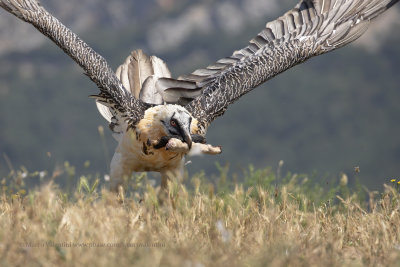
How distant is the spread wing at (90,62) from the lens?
7.09 metres

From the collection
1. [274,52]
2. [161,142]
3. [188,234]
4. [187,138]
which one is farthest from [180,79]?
[188,234]

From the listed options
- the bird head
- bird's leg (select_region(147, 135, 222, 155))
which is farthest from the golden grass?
the bird head

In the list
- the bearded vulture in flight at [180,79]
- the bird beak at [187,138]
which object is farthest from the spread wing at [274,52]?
the bird beak at [187,138]

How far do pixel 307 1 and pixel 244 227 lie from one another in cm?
569

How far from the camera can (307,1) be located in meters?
9.68

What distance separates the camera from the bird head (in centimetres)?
629

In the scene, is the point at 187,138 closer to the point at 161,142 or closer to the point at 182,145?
the point at 182,145

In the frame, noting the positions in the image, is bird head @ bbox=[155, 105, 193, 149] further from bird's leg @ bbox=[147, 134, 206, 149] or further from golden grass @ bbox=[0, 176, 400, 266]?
golden grass @ bbox=[0, 176, 400, 266]

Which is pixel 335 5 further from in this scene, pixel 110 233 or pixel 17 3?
pixel 110 233

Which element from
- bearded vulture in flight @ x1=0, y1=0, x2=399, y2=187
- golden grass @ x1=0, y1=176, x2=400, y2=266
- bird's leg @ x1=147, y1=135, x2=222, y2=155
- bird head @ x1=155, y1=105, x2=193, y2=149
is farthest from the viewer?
bearded vulture in flight @ x1=0, y1=0, x2=399, y2=187

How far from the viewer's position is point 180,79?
28.1 ft

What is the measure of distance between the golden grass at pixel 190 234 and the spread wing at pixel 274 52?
8.06ft

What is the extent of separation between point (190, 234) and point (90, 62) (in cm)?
333

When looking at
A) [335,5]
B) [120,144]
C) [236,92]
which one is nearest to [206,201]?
[120,144]
